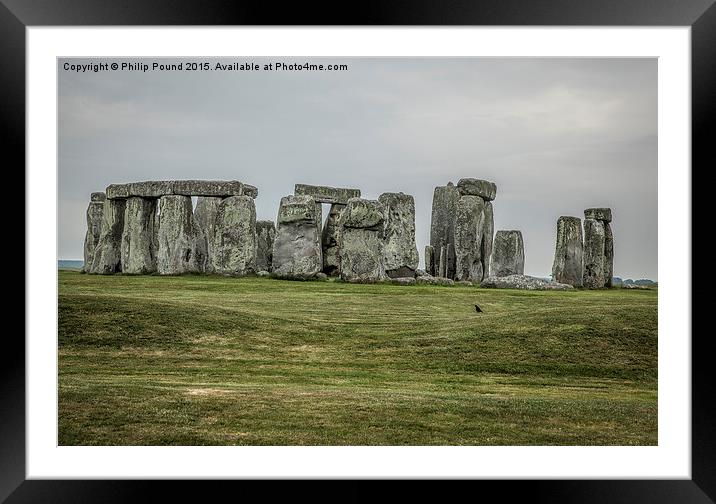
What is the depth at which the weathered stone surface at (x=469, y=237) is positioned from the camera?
69.5 ft

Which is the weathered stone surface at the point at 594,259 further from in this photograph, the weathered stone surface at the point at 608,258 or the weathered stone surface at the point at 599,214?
the weathered stone surface at the point at 599,214

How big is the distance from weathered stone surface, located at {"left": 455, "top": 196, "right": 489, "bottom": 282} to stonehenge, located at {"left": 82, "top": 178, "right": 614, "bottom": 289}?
0.03m

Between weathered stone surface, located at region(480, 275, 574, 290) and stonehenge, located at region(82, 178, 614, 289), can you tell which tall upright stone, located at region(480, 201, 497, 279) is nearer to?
stonehenge, located at region(82, 178, 614, 289)

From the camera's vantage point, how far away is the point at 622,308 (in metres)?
12.2

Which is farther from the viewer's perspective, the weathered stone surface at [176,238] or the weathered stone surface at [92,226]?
the weathered stone surface at [92,226]

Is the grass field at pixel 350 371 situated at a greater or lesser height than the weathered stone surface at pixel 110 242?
lesser

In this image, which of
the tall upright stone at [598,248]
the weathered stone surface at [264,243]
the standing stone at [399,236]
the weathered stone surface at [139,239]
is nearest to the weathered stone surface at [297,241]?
the standing stone at [399,236]

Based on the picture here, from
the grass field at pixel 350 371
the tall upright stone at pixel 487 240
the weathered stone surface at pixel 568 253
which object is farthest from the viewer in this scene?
the tall upright stone at pixel 487 240

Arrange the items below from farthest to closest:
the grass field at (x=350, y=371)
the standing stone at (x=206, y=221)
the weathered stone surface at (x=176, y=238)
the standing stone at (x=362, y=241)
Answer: the standing stone at (x=206, y=221) → the weathered stone surface at (x=176, y=238) → the standing stone at (x=362, y=241) → the grass field at (x=350, y=371)

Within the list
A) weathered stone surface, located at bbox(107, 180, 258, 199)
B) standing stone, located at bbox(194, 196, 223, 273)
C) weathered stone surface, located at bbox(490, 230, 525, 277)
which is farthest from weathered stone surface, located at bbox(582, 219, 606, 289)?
standing stone, located at bbox(194, 196, 223, 273)
